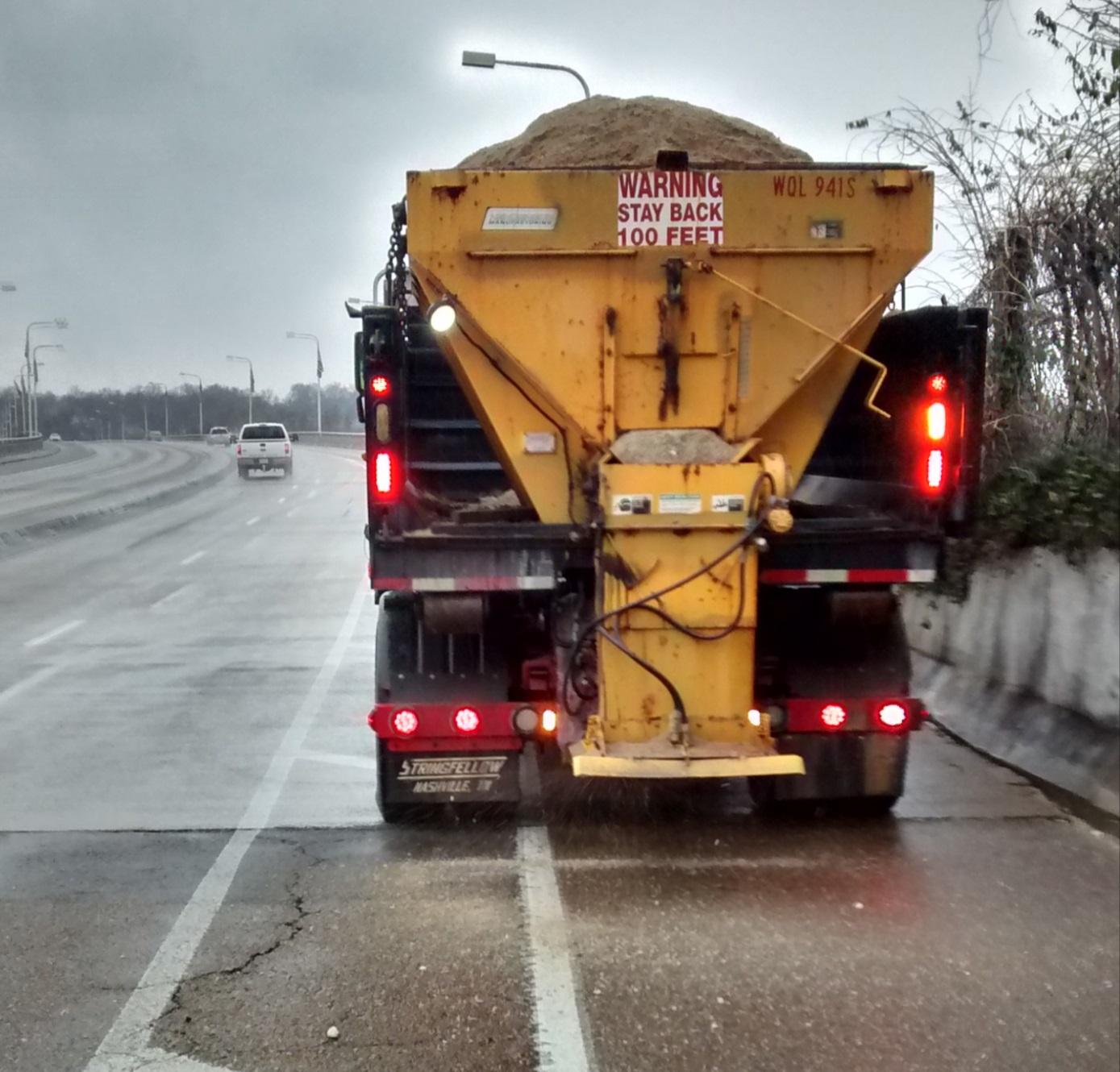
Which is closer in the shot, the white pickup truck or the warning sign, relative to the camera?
the warning sign

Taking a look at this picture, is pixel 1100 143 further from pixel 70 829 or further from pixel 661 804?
pixel 70 829

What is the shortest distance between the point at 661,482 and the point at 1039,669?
131 inches

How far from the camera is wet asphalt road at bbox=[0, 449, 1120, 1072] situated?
4273 millimetres

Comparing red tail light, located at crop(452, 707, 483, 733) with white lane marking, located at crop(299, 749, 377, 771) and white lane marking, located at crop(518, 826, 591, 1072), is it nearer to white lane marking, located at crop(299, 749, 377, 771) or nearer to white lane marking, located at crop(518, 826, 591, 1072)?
white lane marking, located at crop(518, 826, 591, 1072)

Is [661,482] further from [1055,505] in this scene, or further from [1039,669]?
[1039,669]

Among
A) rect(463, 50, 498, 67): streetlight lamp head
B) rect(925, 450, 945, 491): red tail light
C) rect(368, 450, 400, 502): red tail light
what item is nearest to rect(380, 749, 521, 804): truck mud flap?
rect(368, 450, 400, 502): red tail light

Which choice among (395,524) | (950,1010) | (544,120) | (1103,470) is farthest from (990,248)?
(950,1010)

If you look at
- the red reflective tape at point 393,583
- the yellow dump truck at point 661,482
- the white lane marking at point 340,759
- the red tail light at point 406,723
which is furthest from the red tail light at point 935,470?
the white lane marking at point 340,759

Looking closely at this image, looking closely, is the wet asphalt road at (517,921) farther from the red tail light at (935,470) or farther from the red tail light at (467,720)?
the red tail light at (935,470)

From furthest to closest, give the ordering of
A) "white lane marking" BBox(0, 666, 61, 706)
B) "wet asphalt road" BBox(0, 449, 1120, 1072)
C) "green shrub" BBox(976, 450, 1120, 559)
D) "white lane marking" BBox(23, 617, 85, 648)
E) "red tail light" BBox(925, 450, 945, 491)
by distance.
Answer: "white lane marking" BBox(23, 617, 85, 648)
"white lane marking" BBox(0, 666, 61, 706)
"green shrub" BBox(976, 450, 1120, 559)
"red tail light" BBox(925, 450, 945, 491)
"wet asphalt road" BBox(0, 449, 1120, 1072)

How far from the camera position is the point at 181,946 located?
202 inches

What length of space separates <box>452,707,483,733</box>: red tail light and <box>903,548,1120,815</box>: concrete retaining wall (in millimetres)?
3170

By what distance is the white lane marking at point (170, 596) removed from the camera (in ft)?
53.0

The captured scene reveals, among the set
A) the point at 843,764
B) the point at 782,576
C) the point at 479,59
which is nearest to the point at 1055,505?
the point at 843,764
